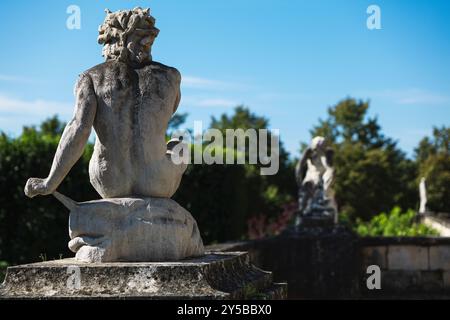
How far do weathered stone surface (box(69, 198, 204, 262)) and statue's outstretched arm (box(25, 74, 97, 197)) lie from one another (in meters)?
0.26

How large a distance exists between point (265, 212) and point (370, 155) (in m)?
17.4

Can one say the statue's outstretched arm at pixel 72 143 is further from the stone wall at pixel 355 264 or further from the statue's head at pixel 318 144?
the statue's head at pixel 318 144

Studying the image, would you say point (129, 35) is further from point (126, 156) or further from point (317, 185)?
point (317, 185)

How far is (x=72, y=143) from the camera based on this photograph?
5016mm

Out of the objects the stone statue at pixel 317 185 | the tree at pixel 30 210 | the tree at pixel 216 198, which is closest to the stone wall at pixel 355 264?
the stone statue at pixel 317 185

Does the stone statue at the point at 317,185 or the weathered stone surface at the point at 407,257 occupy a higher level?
the stone statue at the point at 317,185

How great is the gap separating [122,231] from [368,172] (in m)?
38.1

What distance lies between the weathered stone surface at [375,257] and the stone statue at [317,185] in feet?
3.92

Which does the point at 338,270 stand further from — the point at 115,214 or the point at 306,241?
the point at 115,214

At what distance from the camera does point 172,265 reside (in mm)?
4559

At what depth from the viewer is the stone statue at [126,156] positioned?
16.2 feet

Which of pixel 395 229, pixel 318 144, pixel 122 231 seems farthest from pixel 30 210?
pixel 395 229
